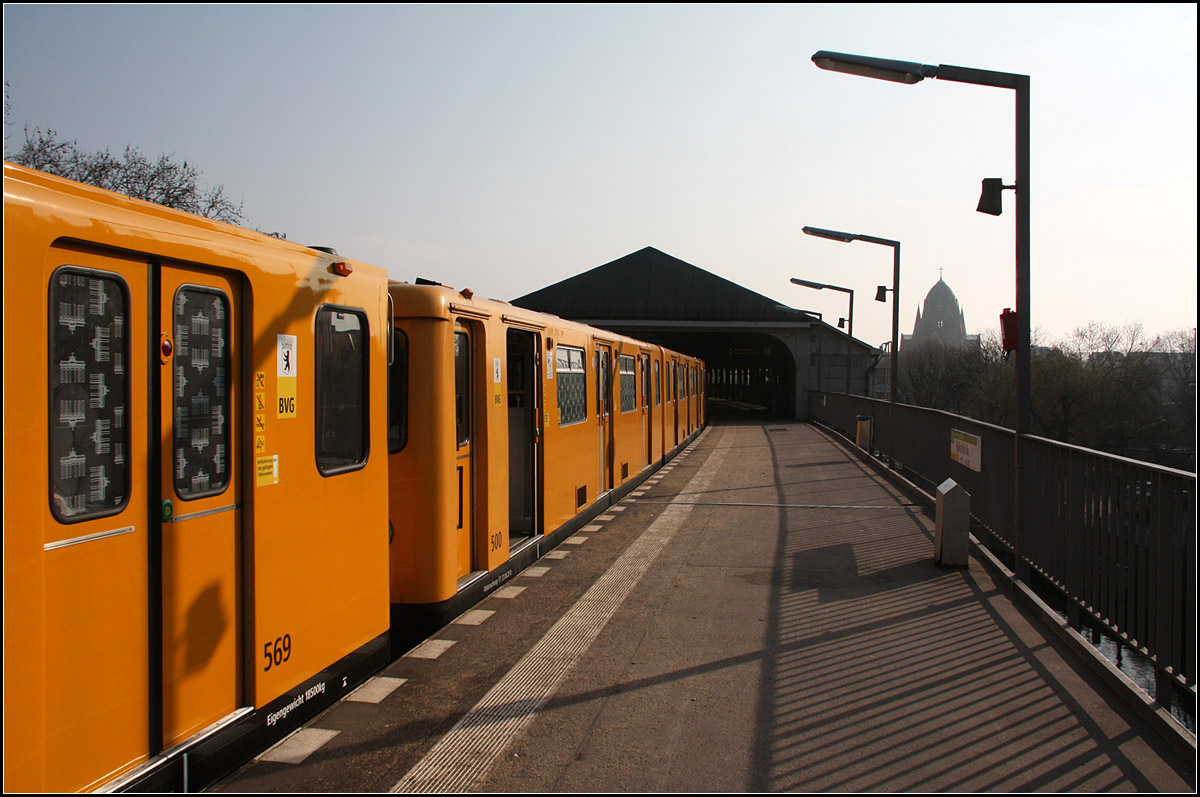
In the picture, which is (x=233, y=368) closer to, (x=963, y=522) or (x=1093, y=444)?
(x=963, y=522)

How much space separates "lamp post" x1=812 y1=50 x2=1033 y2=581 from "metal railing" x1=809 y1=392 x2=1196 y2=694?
340 mm

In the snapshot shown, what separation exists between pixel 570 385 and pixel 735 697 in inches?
216

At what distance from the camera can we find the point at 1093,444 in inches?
1794

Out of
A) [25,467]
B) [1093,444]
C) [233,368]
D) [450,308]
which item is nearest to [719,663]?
[450,308]

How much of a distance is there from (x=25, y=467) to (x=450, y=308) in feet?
11.7

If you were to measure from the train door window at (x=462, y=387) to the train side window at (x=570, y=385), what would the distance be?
235cm

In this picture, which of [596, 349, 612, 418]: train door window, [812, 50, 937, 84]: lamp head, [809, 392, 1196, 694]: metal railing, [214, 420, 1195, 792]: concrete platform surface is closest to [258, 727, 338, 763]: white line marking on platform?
[214, 420, 1195, 792]: concrete platform surface

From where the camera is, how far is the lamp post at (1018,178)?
26.1 ft

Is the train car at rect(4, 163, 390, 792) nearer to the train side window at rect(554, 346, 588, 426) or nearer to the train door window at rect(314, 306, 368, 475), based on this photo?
the train door window at rect(314, 306, 368, 475)

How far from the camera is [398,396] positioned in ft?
19.8

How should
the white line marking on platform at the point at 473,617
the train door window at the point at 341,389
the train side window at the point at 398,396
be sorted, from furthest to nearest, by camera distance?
the white line marking on platform at the point at 473,617, the train side window at the point at 398,396, the train door window at the point at 341,389

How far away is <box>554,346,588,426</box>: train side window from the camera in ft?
31.1

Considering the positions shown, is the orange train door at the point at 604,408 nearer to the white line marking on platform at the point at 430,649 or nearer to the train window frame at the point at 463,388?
the train window frame at the point at 463,388

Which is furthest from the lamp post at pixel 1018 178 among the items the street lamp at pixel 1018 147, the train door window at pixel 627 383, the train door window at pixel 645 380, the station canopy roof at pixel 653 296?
the station canopy roof at pixel 653 296
